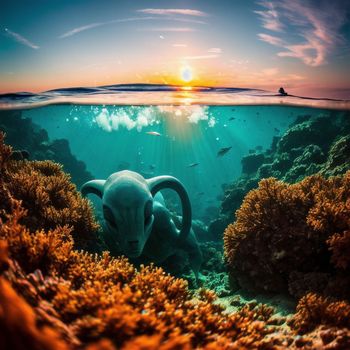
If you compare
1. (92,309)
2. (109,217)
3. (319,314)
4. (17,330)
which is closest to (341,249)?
(319,314)

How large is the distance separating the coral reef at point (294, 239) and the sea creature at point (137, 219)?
1.89 metres

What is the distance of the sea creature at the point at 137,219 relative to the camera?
5551 millimetres

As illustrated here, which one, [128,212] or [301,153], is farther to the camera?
[301,153]

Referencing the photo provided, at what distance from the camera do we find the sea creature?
18.2ft

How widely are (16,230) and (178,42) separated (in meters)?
7.74

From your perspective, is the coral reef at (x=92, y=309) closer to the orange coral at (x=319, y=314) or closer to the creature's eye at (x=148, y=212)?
the orange coral at (x=319, y=314)

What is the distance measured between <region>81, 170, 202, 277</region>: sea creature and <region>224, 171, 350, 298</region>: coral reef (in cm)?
189

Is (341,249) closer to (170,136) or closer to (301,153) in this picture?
(301,153)

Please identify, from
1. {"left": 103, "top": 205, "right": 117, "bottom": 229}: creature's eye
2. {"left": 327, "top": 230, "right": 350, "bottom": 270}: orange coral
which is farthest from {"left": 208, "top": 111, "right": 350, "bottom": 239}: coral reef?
{"left": 103, "top": 205, "right": 117, "bottom": 229}: creature's eye

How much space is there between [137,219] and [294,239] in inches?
121

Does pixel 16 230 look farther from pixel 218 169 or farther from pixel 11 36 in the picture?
pixel 218 169

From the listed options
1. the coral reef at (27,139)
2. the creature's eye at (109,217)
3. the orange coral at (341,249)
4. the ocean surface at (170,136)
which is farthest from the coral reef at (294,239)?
the coral reef at (27,139)

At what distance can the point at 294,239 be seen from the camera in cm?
476

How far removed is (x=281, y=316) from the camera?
3883mm
